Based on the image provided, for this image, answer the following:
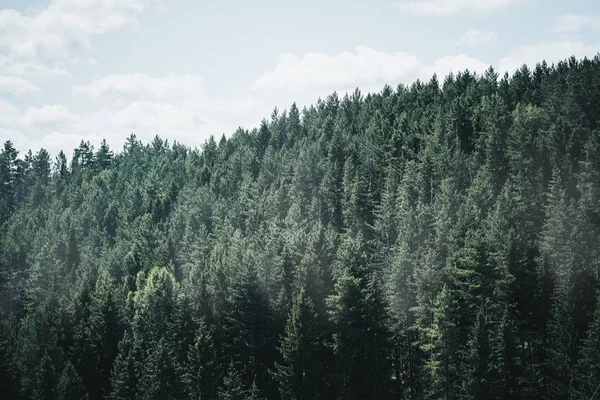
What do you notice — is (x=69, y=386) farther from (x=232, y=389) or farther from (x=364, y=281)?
(x=364, y=281)

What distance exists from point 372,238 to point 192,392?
46.0m

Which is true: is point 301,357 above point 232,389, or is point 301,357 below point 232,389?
above

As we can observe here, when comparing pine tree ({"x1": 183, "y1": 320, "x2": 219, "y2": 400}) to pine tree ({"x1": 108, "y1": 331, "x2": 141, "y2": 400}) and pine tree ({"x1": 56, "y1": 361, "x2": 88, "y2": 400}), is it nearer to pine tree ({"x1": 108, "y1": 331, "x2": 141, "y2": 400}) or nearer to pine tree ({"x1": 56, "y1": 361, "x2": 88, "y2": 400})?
pine tree ({"x1": 108, "y1": 331, "x2": 141, "y2": 400})

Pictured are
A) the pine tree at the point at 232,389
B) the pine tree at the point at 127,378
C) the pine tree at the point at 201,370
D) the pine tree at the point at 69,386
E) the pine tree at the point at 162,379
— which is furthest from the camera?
the pine tree at the point at 69,386

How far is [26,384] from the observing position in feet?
193

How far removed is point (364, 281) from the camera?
171ft

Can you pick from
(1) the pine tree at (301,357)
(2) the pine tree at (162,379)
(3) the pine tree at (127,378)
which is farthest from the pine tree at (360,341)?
(3) the pine tree at (127,378)

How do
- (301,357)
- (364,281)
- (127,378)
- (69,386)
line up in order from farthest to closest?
(69,386), (127,378), (364,281), (301,357)

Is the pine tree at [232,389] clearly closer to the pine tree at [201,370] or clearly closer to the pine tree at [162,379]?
the pine tree at [201,370]

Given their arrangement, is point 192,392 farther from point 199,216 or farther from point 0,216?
point 0,216

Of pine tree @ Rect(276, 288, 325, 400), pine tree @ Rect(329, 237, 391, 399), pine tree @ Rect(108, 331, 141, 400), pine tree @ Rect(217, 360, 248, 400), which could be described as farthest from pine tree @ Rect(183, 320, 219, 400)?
pine tree @ Rect(329, 237, 391, 399)

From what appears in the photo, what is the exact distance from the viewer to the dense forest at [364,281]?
4975cm

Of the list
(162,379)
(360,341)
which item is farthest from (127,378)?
(360,341)

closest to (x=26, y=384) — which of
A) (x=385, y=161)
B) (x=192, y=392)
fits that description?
(x=192, y=392)
